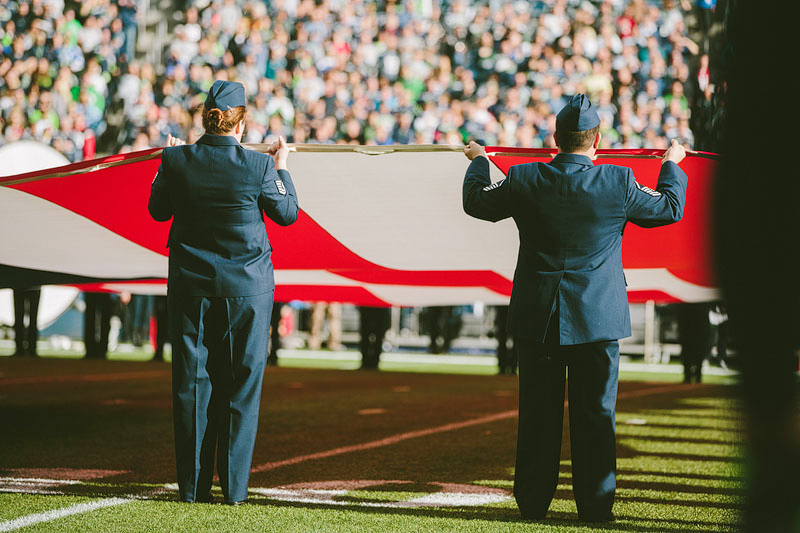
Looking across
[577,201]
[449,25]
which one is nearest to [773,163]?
[577,201]

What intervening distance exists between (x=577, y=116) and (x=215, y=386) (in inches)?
58.0

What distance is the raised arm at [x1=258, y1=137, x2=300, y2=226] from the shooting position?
3225mm

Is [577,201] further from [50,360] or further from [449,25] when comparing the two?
[449,25]

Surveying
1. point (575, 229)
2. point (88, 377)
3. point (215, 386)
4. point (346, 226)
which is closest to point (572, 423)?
point (575, 229)

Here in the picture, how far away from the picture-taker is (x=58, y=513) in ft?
10.0

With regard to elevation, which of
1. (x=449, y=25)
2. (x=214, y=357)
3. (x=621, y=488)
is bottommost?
(x=621, y=488)

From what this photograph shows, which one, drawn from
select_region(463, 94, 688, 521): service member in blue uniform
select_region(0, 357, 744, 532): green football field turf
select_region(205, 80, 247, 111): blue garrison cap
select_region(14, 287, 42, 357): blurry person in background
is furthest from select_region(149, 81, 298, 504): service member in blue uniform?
select_region(14, 287, 42, 357): blurry person in background

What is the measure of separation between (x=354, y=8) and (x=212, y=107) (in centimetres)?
1255

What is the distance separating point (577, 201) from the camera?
119 inches

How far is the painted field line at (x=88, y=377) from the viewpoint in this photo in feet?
26.5

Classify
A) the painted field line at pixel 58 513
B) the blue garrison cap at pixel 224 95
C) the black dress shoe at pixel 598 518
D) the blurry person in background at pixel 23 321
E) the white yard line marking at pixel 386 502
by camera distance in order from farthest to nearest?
the blurry person in background at pixel 23 321, the white yard line marking at pixel 386 502, the blue garrison cap at pixel 224 95, the black dress shoe at pixel 598 518, the painted field line at pixel 58 513

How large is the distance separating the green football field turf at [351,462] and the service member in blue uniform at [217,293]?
0.65 ft

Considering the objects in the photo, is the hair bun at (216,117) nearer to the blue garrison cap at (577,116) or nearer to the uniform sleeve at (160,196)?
the uniform sleeve at (160,196)

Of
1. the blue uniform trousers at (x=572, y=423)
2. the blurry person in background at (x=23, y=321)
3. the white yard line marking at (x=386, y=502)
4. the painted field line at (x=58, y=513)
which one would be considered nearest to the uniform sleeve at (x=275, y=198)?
the blue uniform trousers at (x=572, y=423)
